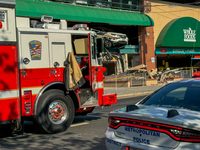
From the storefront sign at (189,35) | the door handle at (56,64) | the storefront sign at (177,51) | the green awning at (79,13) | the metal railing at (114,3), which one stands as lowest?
the door handle at (56,64)

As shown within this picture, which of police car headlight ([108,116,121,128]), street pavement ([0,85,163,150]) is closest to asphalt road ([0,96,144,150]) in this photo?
street pavement ([0,85,163,150])

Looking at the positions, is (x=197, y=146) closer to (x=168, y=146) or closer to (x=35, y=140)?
(x=168, y=146)

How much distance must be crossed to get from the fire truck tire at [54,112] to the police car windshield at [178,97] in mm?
3386

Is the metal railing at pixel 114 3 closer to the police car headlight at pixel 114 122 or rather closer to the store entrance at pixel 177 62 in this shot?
the store entrance at pixel 177 62

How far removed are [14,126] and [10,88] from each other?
1.17 metres

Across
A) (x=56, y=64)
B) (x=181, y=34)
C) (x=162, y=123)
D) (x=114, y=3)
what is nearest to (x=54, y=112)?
(x=56, y=64)

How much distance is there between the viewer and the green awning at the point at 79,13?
23.0 meters

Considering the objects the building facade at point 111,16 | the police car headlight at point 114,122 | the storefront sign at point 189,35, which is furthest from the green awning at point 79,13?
the police car headlight at point 114,122

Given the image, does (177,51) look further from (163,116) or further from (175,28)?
(163,116)

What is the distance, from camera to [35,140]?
7.32m

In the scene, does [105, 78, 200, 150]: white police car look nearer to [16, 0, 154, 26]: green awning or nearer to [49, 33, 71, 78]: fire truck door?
[49, 33, 71, 78]: fire truck door

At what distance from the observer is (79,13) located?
26.3 metres

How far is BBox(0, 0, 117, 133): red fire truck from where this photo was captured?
707 centimetres

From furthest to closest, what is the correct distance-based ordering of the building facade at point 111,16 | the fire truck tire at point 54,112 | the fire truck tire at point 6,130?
1. the building facade at point 111,16
2. the fire truck tire at point 6,130
3. the fire truck tire at point 54,112
